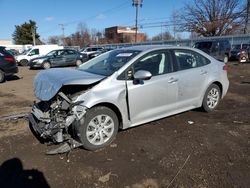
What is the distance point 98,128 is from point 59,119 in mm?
653

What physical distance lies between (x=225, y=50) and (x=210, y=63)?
1654cm

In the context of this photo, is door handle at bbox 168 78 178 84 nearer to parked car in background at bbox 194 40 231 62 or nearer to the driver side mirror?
the driver side mirror

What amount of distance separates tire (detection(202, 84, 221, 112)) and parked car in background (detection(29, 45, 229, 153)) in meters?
0.27

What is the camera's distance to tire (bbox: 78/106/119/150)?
4191 mm

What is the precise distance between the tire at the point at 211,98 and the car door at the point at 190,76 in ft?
0.81

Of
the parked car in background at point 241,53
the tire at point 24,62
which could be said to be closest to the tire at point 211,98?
the parked car in background at point 241,53

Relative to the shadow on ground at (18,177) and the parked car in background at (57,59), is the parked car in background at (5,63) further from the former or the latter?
the shadow on ground at (18,177)

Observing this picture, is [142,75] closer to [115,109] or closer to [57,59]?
[115,109]

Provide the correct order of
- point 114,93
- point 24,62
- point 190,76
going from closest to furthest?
point 114,93 < point 190,76 < point 24,62

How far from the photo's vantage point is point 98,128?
172 inches

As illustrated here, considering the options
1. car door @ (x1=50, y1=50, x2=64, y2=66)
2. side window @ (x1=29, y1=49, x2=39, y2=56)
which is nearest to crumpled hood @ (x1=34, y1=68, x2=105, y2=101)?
car door @ (x1=50, y1=50, x2=64, y2=66)

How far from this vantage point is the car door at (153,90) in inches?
184

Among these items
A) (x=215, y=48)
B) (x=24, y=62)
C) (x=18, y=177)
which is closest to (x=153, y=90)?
(x=18, y=177)

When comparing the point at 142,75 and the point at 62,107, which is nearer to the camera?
the point at 62,107
